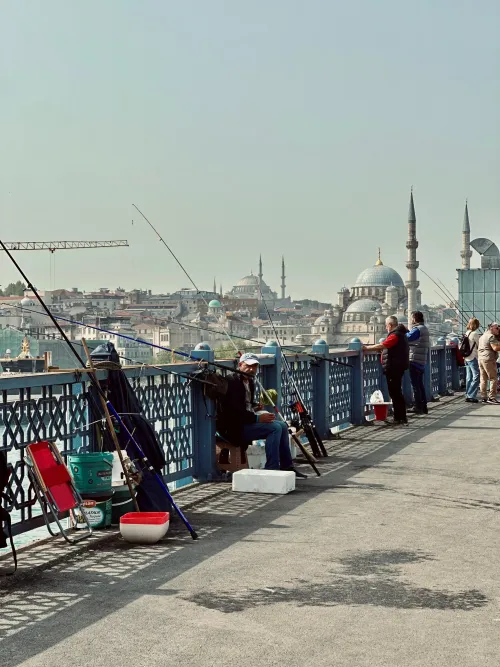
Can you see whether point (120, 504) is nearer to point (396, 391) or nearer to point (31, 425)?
point (31, 425)

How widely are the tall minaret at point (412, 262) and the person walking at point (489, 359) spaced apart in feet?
405

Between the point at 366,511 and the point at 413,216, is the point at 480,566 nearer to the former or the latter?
the point at 366,511

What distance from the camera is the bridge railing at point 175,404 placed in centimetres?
657

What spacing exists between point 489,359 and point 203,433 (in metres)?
11.1

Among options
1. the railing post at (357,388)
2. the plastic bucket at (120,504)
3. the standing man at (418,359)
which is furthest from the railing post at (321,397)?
the plastic bucket at (120,504)

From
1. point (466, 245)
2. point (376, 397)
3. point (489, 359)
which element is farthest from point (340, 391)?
point (466, 245)

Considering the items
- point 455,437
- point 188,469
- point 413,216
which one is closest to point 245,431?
point 188,469

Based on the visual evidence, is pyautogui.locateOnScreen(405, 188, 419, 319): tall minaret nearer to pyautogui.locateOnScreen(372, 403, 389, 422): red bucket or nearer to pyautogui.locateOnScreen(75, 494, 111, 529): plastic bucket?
pyautogui.locateOnScreen(372, 403, 389, 422): red bucket

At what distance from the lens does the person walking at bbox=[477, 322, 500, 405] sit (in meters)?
19.2

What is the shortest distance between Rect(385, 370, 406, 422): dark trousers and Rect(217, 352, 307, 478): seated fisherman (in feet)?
18.6

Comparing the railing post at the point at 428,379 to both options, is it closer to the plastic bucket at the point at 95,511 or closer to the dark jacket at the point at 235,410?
the dark jacket at the point at 235,410

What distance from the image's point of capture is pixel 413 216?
163 m

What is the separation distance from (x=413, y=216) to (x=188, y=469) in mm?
156971

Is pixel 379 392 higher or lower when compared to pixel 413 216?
lower
